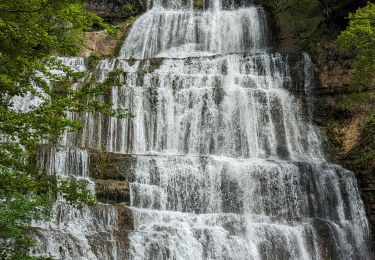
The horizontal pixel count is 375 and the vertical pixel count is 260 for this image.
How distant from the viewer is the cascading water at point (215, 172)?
12.9 metres

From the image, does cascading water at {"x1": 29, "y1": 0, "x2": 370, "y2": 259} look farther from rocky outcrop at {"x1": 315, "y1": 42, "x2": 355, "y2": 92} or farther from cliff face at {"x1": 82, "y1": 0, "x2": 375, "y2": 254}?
rocky outcrop at {"x1": 315, "y1": 42, "x2": 355, "y2": 92}

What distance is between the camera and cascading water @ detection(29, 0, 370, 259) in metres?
12.9

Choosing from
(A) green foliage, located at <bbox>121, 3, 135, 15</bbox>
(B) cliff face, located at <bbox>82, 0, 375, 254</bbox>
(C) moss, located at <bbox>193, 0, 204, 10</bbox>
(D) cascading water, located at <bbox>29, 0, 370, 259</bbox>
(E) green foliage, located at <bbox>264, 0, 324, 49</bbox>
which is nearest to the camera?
(D) cascading water, located at <bbox>29, 0, 370, 259</bbox>

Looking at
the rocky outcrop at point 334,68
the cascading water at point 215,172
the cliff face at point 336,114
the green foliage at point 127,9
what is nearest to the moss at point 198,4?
the green foliage at point 127,9

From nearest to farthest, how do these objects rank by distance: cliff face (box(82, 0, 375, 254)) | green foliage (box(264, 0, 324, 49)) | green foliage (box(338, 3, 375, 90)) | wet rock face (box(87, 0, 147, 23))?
green foliage (box(338, 3, 375, 90)), cliff face (box(82, 0, 375, 254)), green foliage (box(264, 0, 324, 49)), wet rock face (box(87, 0, 147, 23))

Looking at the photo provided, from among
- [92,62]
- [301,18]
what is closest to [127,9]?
[92,62]

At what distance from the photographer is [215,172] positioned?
16.3 meters

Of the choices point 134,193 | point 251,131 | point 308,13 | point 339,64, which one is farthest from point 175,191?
point 308,13

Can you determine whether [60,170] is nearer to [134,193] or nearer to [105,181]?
[105,181]

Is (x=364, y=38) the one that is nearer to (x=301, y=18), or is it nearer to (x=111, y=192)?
(x=111, y=192)

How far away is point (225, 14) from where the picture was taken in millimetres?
30266

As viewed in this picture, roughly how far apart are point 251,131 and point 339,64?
19.1 ft

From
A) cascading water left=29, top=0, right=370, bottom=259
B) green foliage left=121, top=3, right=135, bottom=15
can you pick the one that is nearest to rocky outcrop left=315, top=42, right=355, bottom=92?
cascading water left=29, top=0, right=370, bottom=259

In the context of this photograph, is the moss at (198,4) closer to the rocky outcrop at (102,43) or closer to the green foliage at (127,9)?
the green foliage at (127,9)
